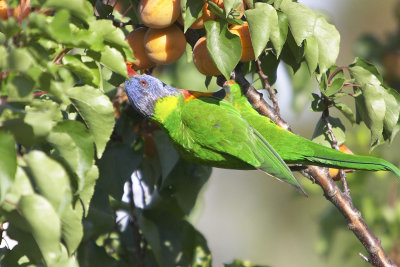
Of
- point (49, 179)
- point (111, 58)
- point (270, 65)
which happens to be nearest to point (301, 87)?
point (270, 65)

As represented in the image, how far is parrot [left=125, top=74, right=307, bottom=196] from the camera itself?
199cm

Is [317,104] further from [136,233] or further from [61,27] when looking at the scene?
[61,27]

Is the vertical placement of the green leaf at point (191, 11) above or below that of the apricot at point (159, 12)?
above

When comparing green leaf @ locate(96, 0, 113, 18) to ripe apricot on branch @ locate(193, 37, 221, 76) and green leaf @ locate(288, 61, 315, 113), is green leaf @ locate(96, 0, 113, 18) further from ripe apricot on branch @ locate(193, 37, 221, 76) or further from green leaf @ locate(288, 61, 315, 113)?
green leaf @ locate(288, 61, 315, 113)

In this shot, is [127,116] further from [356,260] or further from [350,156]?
[356,260]

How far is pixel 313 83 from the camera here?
2885 mm

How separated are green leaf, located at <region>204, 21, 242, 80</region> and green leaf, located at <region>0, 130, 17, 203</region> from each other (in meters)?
0.69

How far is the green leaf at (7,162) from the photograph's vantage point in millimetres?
1112

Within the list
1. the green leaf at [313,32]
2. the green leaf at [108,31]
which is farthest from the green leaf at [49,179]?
the green leaf at [313,32]

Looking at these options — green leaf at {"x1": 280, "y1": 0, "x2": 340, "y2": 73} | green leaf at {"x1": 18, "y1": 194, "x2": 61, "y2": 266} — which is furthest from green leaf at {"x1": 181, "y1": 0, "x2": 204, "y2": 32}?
green leaf at {"x1": 18, "y1": 194, "x2": 61, "y2": 266}

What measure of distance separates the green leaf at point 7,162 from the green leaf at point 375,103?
121cm

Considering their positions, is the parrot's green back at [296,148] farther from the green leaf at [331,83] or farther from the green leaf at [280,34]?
the green leaf at [280,34]

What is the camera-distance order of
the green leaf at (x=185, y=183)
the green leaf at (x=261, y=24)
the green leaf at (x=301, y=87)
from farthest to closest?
the green leaf at (x=301, y=87) < the green leaf at (x=185, y=183) < the green leaf at (x=261, y=24)

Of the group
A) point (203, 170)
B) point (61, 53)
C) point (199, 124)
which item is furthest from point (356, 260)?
point (61, 53)
